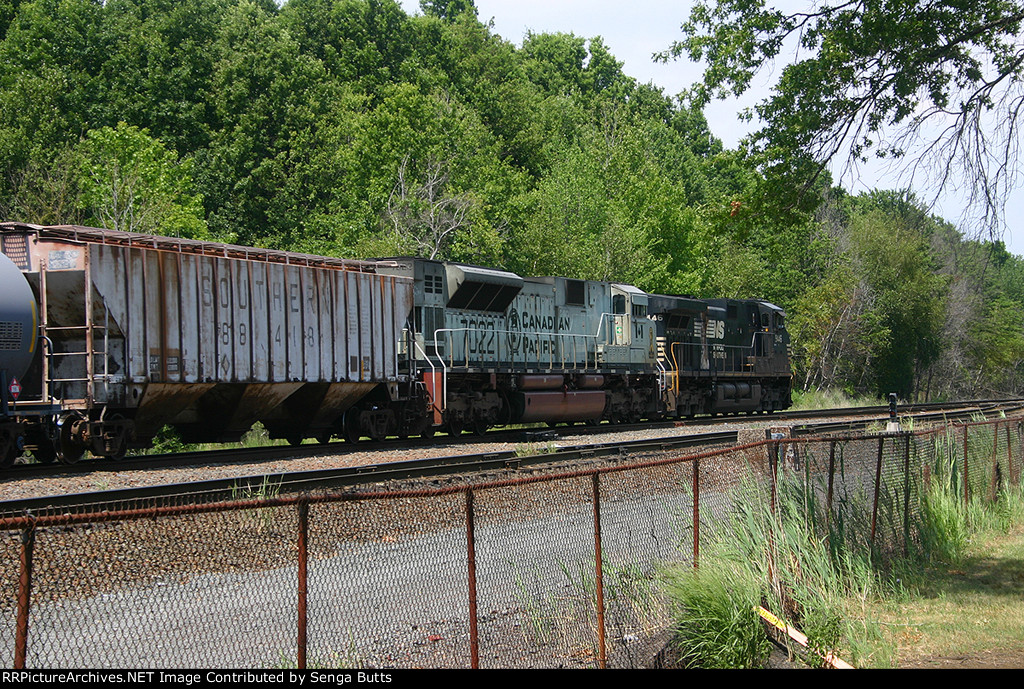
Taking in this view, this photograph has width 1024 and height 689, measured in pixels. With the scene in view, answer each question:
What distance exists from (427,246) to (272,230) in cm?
1806

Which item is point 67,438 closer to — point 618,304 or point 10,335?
point 10,335

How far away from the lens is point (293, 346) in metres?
19.3

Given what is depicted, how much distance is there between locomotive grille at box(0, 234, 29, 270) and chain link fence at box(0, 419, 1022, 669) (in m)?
9.77

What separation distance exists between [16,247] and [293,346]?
5.32m

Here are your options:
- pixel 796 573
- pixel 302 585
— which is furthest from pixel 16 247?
pixel 796 573

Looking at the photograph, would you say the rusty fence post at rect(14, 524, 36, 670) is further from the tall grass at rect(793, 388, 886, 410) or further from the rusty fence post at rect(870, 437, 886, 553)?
the tall grass at rect(793, 388, 886, 410)

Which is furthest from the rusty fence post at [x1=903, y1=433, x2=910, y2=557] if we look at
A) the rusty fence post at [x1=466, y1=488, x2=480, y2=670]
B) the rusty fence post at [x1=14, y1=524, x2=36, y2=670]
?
the rusty fence post at [x1=14, y1=524, x2=36, y2=670]

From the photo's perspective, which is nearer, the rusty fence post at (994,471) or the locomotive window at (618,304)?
the rusty fence post at (994,471)

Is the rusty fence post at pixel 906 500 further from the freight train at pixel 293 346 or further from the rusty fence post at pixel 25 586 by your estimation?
the freight train at pixel 293 346

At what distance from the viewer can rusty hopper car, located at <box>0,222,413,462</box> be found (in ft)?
51.7

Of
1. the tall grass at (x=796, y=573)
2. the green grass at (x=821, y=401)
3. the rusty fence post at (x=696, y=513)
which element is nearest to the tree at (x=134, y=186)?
the tall grass at (x=796, y=573)

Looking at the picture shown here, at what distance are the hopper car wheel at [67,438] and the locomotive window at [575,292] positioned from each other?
1422 centimetres

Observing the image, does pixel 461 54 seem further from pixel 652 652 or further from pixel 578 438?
pixel 652 652

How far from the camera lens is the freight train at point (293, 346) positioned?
15.7 meters
